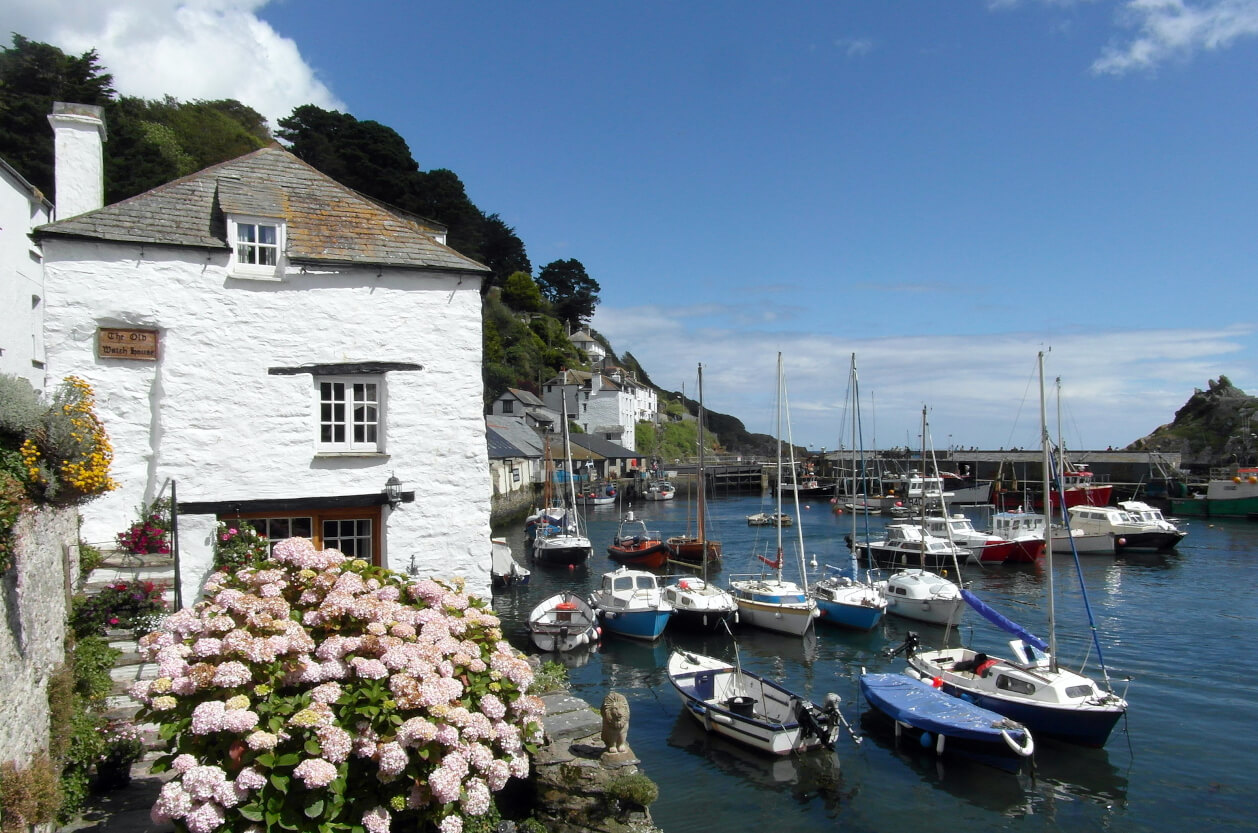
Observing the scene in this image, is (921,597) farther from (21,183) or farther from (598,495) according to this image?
(598,495)

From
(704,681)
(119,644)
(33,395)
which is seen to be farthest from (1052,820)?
(33,395)

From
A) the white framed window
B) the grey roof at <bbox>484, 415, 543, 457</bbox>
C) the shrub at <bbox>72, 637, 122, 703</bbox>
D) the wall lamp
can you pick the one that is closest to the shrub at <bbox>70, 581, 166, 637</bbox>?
the shrub at <bbox>72, 637, 122, 703</bbox>

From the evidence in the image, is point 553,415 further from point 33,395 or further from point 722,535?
point 33,395

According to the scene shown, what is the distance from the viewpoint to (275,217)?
478 inches

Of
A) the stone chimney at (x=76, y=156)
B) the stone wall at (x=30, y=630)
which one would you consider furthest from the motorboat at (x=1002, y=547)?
the stone wall at (x=30, y=630)

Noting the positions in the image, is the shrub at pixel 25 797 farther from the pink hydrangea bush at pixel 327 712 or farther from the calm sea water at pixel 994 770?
the calm sea water at pixel 994 770

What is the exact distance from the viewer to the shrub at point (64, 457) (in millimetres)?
7699

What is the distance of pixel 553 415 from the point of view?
9238 cm

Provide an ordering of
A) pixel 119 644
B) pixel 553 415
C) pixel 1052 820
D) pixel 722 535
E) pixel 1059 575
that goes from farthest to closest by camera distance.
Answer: pixel 553 415 < pixel 722 535 < pixel 1059 575 < pixel 1052 820 < pixel 119 644

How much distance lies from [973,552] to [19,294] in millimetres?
42291

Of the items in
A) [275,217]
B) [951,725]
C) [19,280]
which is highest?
[19,280]

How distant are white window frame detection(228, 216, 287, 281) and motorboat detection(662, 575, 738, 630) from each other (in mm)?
18754

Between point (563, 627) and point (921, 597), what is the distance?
13721 mm

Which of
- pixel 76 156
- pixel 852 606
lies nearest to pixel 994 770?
pixel 852 606
